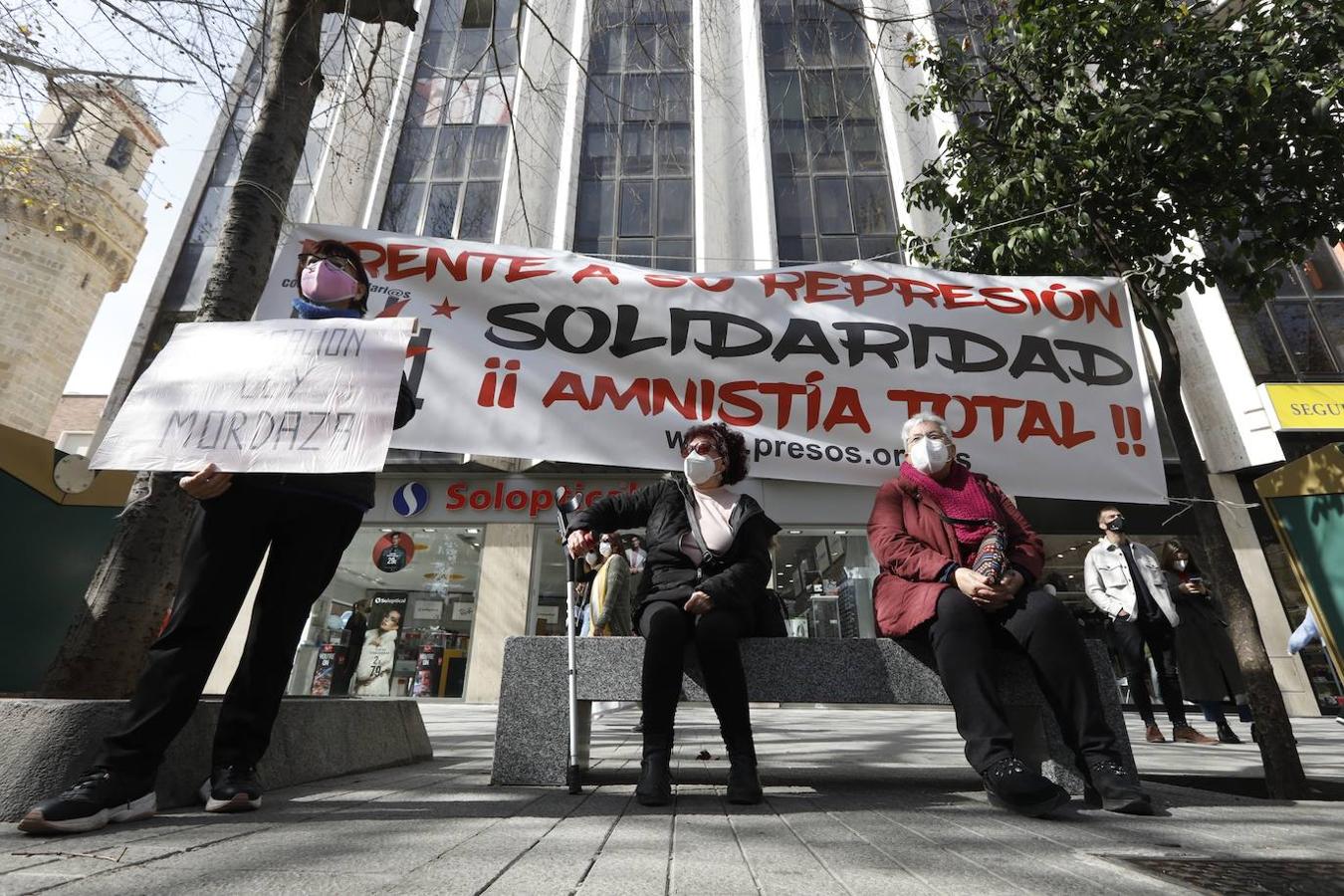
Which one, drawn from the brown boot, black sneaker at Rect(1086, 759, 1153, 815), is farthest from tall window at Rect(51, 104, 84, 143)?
the brown boot

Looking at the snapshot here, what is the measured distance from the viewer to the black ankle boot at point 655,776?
2.38 meters

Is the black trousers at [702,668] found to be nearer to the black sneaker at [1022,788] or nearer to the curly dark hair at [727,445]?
the curly dark hair at [727,445]

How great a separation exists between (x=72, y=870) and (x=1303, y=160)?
232 inches

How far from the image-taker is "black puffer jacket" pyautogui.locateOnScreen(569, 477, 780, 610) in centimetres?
276

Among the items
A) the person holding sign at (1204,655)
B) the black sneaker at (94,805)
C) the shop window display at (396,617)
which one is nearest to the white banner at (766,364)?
the black sneaker at (94,805)

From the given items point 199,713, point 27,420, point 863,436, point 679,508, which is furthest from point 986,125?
point 27,420

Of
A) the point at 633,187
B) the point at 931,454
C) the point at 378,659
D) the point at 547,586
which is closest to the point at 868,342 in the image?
the point at 931,454

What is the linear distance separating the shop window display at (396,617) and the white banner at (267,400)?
9.86 metres

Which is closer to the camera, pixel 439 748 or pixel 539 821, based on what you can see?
pixel 539 821

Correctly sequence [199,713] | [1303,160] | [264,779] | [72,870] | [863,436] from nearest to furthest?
[72,870], [199,713], [264,779], [863,436], [1303,160]

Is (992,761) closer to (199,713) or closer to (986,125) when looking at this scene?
(199,713)

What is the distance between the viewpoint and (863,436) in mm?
3500

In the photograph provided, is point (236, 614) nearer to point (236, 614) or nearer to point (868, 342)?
point (236, 614)

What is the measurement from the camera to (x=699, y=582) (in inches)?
110
